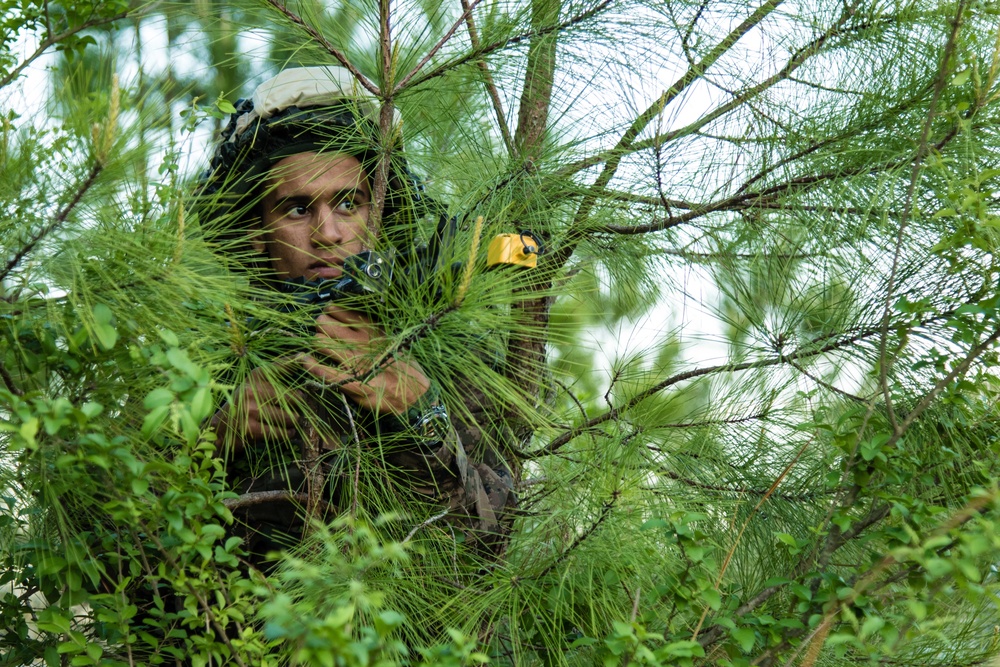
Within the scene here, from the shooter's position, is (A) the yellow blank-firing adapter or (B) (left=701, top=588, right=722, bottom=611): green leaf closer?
(B) (left=701, top=588, right=722, bottom=611): green leaf

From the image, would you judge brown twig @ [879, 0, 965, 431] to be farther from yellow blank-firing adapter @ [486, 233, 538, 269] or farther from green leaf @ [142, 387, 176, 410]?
green leaf @ [142, 387, 176, 410]

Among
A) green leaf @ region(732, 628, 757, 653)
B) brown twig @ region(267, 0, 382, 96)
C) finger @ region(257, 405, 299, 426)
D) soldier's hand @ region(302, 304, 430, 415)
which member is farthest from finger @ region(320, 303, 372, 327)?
green leaf @ region(732, 628, 757, 653)

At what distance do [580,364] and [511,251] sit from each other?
0.27 meters

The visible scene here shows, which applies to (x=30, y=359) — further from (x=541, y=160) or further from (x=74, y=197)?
(x=541, y=160)

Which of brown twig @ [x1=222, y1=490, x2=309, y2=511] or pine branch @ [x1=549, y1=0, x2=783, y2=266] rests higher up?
pine branch @ [x1=549, y1=0, x2=783, y2=266]

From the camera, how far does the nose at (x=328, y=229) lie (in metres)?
1.30

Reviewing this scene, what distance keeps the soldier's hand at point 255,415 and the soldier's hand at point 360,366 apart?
50 mm

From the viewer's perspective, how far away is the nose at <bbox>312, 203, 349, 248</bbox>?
1.30 metres

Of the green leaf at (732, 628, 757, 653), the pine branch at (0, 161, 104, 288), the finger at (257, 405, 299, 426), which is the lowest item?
the green leaf at (732, 628, 757, 653)

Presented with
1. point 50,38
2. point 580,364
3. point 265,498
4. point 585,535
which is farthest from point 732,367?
point 50,38

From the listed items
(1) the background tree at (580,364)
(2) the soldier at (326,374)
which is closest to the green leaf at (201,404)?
(1) the background tree at (580,364)

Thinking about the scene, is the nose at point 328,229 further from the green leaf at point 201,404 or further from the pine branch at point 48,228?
the green leaf at point 201,404

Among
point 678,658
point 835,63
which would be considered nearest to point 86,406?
point 678,658

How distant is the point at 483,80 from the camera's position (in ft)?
4.24
